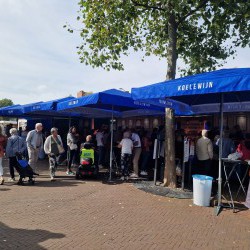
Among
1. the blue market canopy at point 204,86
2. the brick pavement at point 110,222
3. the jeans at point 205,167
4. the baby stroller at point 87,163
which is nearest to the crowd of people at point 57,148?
the baby stroller at point 87,163

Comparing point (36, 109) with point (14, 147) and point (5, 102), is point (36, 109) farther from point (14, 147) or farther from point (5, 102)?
point (5, 102)

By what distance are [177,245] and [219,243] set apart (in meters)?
0.67

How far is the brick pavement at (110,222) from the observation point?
4.98 m

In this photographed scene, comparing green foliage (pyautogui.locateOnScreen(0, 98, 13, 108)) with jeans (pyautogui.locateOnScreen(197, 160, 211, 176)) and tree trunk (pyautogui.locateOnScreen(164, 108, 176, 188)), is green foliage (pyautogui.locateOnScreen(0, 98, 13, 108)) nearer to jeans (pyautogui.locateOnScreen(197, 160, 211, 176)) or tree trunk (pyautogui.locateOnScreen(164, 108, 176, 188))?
tree trunk (pyautogui.locateOnScreen(164, 108, 176, 188))

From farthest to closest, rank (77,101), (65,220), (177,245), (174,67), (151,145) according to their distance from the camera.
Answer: (151,145) < (77,101) < (174,67) < (65,220) < (177,245)

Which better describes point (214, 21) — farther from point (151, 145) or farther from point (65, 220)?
point (65, 220)

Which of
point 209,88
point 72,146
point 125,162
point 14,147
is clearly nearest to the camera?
point 209,88

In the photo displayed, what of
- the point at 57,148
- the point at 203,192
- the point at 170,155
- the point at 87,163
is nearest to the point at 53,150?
the point at 57,148

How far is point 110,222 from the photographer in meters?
6.02

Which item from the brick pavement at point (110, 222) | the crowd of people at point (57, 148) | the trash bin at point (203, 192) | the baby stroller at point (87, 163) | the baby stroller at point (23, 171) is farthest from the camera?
the baby stroller at point (87, 163)

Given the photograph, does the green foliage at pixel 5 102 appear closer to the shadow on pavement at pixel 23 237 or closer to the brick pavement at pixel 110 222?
the brick pavement at pixel 110 222

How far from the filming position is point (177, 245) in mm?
4934

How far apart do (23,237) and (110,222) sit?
1589 mm

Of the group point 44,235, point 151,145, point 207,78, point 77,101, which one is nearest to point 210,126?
point 151,145
